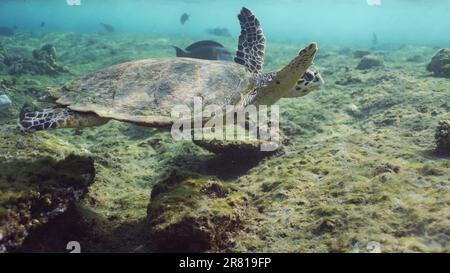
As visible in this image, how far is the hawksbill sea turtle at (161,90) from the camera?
4.45m

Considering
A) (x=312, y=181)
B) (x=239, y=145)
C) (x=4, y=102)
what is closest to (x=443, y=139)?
(x=312, y=181)

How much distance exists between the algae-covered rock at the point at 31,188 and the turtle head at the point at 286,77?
9.31ft

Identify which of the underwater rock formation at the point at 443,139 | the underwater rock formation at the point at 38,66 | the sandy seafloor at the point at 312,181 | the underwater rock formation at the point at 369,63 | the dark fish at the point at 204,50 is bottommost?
the sandy seafloor at the point at 312,181

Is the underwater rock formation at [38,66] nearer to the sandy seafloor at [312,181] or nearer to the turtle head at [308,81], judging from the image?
the sandy seafloor at [312,181]

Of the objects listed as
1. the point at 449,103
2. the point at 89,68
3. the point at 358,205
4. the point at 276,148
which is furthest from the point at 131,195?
the point at 89,68

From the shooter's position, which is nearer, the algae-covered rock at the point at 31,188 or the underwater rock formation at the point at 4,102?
the algae-covered rock at the point at 31,188

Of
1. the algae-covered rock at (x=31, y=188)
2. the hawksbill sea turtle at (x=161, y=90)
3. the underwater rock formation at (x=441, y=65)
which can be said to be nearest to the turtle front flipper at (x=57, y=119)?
the hawksbill sea turtle at (x=161, y=90)

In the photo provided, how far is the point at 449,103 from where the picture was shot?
7.53m

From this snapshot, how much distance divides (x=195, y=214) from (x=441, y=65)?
12062 millimetres

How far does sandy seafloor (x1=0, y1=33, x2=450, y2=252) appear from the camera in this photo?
11.0ft

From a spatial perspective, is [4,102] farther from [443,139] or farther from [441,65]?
[441,65]

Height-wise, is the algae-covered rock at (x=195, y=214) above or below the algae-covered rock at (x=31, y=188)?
below

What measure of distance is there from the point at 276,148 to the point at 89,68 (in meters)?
14.3
